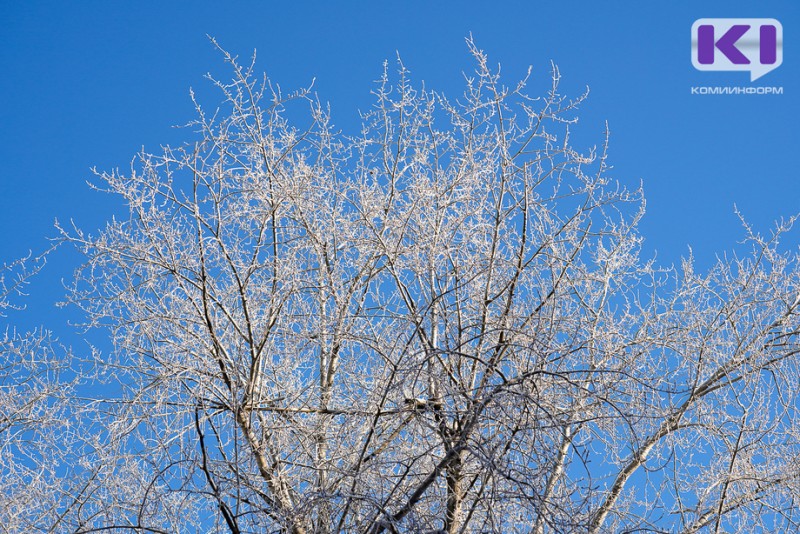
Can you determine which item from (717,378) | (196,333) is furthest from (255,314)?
(717,378)

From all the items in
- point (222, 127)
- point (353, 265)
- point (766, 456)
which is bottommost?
point (766, 456)

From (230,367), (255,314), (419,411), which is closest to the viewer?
(419,411)

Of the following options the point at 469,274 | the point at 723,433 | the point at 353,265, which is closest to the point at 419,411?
the point at 469,274

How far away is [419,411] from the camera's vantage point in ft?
16.4

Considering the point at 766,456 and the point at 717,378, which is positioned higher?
the point at 717,378

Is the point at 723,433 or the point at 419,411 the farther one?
the point at 723,433

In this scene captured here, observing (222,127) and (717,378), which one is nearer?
(222,127)

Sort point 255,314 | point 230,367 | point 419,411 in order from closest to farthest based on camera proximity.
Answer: point 419,411 → point 230,367 → point 255,314

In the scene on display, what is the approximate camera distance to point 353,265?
763 centimetres

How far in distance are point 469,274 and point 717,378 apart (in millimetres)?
2221

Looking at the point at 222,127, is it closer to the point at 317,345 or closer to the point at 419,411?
the point at 317,345

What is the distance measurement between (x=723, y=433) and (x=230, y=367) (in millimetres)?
3713

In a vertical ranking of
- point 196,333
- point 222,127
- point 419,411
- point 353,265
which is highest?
point 222,127

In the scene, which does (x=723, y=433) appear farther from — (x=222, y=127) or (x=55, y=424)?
(x=55, y=424)
